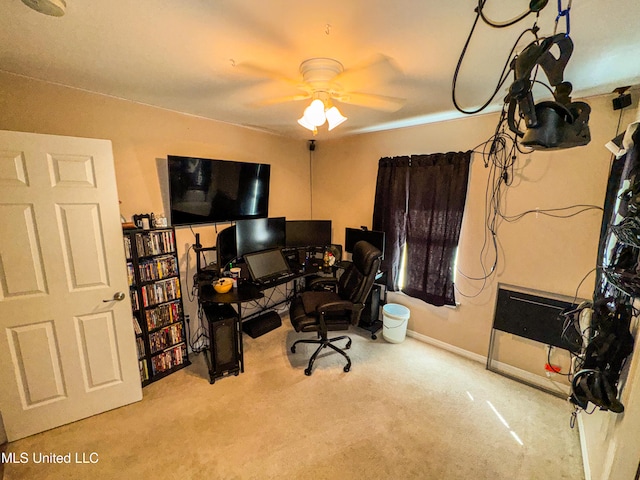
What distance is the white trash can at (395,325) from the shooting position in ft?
9.51

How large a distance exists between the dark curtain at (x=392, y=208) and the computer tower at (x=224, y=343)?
1.80m

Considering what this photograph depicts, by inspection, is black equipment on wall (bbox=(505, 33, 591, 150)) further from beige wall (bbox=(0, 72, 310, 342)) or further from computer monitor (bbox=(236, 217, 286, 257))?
beige wall (bbox=(0, 72, 310, 342))

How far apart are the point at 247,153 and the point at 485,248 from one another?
279 cm

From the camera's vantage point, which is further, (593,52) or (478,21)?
(593,52)

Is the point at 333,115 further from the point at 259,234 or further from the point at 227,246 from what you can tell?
the point at 227,246

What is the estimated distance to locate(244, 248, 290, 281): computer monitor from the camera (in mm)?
2721

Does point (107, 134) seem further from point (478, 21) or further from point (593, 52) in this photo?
point (593, 52)

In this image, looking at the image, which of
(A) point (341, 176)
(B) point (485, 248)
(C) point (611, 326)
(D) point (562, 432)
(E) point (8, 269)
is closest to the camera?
(C) point (611, 326)

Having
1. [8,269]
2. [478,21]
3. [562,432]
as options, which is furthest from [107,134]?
[562,432]

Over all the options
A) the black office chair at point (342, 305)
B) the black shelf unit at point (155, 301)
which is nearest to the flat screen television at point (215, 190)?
the black shelf unit at point (155, 301)

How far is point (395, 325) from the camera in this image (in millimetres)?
2914

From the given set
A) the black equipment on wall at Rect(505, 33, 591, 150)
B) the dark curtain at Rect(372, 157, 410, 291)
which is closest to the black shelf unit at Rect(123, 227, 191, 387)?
the dark curtain at Rect(372, 157, 410, 291)

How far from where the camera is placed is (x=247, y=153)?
121 inches

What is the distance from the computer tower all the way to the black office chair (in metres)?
0.55
